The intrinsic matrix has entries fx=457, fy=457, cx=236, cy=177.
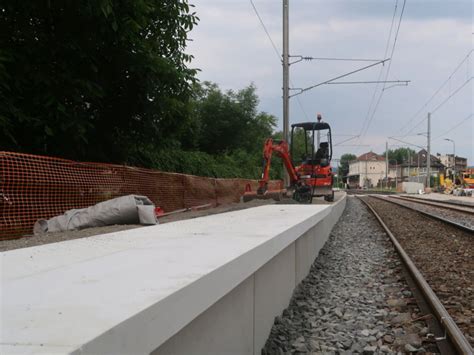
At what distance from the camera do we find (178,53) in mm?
11102

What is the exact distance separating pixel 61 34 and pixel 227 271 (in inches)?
287

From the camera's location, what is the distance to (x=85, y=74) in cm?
877

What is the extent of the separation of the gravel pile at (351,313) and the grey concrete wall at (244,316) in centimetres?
24

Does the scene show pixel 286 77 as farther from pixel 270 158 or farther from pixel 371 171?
pixel 371 171

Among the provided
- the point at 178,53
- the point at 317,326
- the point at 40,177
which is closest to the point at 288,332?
the point at 317,326

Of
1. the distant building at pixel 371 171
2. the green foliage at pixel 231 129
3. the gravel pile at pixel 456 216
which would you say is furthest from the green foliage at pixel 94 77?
the distant building at pixel 371 171

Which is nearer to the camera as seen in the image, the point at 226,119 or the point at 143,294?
the point at 143,294

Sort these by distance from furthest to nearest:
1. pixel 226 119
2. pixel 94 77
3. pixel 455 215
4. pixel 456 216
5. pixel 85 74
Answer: pixel 226 119
pixel 455 215
pixel 456 216
pixel 94 77
pixel 85 74

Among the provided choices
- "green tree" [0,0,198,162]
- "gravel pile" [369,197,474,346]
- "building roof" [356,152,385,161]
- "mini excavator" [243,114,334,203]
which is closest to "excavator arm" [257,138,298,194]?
"mini excavator" [243,114,334,203]

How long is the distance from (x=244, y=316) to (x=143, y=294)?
1.54 m

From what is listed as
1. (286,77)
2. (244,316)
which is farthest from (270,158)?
(244,316)

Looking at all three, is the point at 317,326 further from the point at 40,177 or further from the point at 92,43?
the point at 92,43

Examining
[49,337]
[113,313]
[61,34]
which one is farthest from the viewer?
[61,34]

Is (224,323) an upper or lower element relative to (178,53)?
lower
